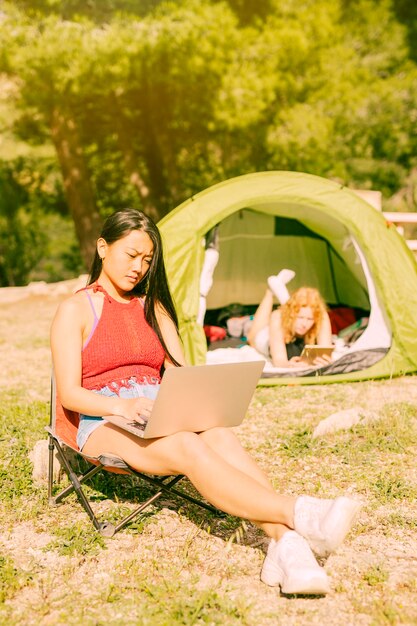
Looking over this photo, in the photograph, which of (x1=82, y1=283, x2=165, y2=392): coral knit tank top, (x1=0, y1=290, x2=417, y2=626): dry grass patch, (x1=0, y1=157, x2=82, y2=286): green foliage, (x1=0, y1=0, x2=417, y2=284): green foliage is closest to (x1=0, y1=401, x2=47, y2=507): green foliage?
(x1=0, y1=290, x2=417, y2=626): dry grass patch

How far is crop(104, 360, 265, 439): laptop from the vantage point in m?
2.29

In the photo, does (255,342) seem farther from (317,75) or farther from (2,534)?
Result: (317,75)

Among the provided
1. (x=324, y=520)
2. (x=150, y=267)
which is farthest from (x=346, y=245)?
(x=324, y=520)

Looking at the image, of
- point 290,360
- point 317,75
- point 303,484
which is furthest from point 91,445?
point 317,75

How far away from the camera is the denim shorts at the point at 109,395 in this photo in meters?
2.63

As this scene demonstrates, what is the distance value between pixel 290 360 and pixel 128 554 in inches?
110

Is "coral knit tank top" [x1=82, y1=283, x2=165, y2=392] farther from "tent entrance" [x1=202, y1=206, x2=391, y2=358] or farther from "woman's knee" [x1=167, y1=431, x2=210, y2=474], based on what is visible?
"tent entrance" [x1=202, y1=206, x2=391, y2=358]

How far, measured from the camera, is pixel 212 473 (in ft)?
7.50

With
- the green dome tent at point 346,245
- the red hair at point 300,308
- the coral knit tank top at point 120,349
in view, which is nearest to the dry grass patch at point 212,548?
the coral knit tank top at point 120,349

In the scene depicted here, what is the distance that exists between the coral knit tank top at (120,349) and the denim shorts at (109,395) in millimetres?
18

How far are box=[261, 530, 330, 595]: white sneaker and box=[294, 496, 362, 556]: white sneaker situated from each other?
4 centimetres

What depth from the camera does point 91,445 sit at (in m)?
2.61

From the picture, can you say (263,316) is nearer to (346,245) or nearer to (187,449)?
(346,245)

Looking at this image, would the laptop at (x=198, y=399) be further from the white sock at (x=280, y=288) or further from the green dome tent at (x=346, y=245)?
the white sock at (x=280, y=288)
